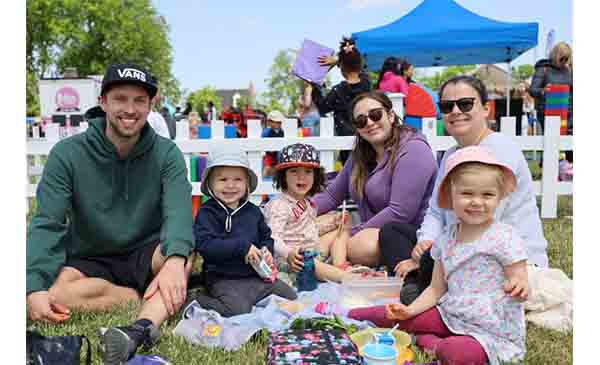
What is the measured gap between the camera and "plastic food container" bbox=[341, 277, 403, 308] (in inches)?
144

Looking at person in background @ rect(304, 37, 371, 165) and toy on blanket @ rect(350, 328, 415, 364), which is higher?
person in background @ rect(304, 37, 371, 165)

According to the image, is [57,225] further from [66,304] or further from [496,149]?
[496,149]

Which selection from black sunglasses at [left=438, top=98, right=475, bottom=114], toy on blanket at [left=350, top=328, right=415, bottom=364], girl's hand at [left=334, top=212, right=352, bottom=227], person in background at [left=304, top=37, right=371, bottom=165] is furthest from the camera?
person in background at [left=304, top=37, right=371, bottom=165]

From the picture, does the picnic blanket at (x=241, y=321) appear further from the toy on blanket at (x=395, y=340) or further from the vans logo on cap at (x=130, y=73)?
the vans logo on cap at (x=130, y=73)

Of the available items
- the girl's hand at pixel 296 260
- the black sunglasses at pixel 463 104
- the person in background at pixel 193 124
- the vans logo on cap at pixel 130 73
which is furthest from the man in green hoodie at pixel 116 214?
the person in background at pixel 193 124

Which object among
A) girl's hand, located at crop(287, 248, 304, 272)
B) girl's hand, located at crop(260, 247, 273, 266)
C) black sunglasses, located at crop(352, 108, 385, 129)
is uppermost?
black sunglasses, located at crop(352, 108, 385, 129)

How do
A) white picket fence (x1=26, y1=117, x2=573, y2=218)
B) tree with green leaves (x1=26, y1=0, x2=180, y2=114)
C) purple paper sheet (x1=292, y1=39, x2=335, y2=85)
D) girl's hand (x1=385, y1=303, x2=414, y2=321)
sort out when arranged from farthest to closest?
tree with green leaves (x1=26, y1=0, x2=180, y2=114) < purple paper sheet (x1=292, y1=39, x2=335, y2=85) < white picket fence (x1=26, y1=117, x2=573, y2=218) < girl's hand (x1=385, y1=303, x2=414, y2=321)

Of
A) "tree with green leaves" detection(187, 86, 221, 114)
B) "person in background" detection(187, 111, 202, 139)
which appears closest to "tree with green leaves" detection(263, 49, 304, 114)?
"tree with green leaves" detection(187, 86, 221, 114)

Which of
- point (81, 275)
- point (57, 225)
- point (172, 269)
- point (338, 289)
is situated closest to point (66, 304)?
point (81, 275)

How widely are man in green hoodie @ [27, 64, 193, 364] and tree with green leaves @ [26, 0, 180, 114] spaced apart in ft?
123

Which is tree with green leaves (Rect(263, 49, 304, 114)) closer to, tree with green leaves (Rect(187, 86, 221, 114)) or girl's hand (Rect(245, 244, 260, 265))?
tree with green leaves (Rect(187, 86, 221, 114))

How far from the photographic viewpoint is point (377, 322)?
3164 millimetres

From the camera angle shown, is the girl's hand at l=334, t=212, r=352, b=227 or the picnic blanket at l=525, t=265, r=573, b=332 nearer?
the picnic blanket at l=525, t=265, r=573, b=332
